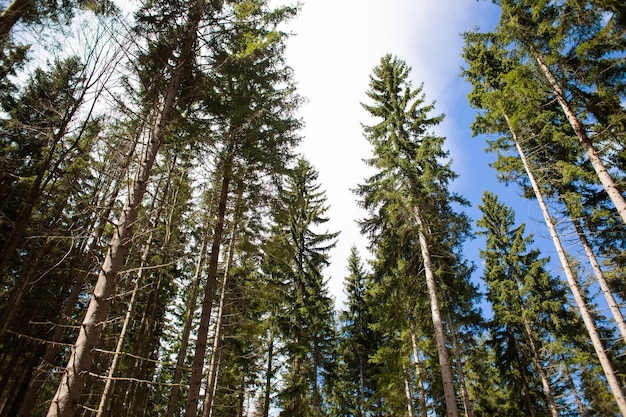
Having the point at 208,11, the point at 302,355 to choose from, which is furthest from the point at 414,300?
the point at 208,11

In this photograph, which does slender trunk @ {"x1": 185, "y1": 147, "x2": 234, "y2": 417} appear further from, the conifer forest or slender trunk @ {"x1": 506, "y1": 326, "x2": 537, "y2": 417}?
slender trunk @ {"x1": 506, "y1": 326, "x2": 537, "y2": 417}

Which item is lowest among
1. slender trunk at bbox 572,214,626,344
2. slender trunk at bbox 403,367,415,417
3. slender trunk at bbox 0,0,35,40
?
slender trunk at bbox 403,367,415,417

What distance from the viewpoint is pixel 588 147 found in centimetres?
908

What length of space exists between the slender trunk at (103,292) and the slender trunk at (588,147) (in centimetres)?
1085

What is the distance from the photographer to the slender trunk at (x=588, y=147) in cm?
813

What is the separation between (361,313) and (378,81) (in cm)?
1533

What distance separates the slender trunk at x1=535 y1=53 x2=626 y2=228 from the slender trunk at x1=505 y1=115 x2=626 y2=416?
2107 mm

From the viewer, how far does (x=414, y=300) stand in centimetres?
1243

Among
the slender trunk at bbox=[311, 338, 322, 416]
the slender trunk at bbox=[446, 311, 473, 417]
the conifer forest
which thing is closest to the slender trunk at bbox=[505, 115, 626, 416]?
the conifer forest

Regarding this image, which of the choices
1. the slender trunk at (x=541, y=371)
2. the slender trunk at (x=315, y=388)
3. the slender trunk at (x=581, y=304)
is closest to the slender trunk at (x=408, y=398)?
the slender trunk at (x=315, y=388)

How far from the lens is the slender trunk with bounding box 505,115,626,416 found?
8405mm

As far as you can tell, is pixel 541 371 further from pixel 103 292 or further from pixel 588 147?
pixel 103 292

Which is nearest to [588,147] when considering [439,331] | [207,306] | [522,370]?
[439,331]

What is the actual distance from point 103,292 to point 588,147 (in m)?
12.1
